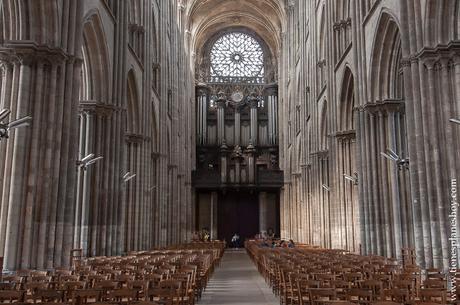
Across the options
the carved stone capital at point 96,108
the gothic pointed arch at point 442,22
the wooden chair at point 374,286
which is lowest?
the wooden chair at point 374,286

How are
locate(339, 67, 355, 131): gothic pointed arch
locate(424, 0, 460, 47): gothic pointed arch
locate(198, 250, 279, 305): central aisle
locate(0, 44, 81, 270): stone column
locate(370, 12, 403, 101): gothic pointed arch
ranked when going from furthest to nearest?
locate(339, 67, 355, 131): gothic pointed arch
locate(370, 12, 403, 101): gothic pointed arch
locate(424, 0, 460, 47): gothic pointed arch
locate(0, 44, 81, 270): stone column
locate(198, 250, 279, 305): central aisle

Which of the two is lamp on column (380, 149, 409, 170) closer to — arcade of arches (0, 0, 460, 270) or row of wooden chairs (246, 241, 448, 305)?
arcade of arches (0, 0, 460, 270)

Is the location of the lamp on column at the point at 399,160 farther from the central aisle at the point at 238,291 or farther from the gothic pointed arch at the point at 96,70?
the gothic pointed arch at the point at 96,70

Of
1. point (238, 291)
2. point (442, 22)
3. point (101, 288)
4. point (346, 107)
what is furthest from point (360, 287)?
point (346, 107)

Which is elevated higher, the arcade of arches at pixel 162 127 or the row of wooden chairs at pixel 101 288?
the arcade of arches at pixel 162 127

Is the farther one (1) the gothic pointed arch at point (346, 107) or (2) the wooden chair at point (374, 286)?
(1) the gothic pointed arch at point (346, 107)

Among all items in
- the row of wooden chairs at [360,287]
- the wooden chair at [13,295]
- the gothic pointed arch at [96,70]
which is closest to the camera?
the wooden chair at [13,295]

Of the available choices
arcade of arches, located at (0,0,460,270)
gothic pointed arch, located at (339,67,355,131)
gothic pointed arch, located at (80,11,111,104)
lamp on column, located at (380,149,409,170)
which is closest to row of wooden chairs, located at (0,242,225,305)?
arcade of arches, located at (0,0,460,270)

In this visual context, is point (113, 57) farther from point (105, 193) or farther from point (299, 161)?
point (299, 161)

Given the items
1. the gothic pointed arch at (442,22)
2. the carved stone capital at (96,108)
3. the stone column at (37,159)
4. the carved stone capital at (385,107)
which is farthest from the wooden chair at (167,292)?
the carved stone capital at (385,107)

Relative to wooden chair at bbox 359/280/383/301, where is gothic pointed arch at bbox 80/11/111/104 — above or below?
above

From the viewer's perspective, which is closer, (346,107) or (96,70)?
(96,70)

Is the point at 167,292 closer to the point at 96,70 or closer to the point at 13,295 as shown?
the point at 13,295

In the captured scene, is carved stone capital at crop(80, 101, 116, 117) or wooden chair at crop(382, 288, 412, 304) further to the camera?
carved stone capital at crop(80, 101, 116, 117)
